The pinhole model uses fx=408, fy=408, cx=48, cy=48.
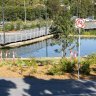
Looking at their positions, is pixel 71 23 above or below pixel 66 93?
above

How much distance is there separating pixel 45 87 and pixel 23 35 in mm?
35929

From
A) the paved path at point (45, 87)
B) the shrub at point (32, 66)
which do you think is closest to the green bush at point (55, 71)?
the shrub at point (32, 66)

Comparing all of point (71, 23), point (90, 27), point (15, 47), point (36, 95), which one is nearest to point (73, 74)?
point (36, 95)

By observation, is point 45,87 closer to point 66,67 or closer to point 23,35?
point 66,67

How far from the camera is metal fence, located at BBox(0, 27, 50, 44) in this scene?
158 ft

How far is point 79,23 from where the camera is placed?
17.9 meters

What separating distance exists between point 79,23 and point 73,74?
2.77 m

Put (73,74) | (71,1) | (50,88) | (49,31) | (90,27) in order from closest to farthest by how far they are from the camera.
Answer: (50,88), (73,74), (49,31), (90,27), (71,1)

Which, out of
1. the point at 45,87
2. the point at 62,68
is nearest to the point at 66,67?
the point at 62,68

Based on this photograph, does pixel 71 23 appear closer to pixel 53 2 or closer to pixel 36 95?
pixel 36 95

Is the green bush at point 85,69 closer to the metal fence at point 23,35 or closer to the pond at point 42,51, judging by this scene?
the pond at point 42,51

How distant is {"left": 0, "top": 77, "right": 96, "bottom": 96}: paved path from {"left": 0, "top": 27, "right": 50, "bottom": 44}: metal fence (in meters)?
29.6

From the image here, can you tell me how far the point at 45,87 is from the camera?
16.6 m

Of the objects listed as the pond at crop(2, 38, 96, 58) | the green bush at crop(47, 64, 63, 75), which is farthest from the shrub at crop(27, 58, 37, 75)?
the pond at crop(2, 38, 96, 58)
